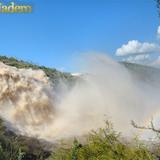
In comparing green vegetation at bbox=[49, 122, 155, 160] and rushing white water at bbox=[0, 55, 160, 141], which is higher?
rushing white water at bbox=[0, 55, 160, 141]

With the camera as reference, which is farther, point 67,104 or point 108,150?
point 67,104

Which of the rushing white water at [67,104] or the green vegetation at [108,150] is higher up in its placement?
the rushing white water at [67,104]

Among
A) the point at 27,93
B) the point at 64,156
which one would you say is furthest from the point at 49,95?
the point at 64,156

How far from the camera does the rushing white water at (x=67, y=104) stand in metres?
50.2

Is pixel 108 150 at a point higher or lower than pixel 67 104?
lower

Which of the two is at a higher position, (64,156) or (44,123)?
(44,123)

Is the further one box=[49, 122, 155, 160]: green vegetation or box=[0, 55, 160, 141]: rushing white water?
box=[0, 55, 160, 141]: rushing white water

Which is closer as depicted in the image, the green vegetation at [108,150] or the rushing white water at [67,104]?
the green vegetation at [108,150]

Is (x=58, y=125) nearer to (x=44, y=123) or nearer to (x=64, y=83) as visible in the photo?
(x=44, y=123)

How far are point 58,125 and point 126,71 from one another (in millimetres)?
19477

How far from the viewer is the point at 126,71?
68375mm

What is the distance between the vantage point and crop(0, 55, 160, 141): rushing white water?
5019 centimetres

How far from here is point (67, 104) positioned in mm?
56375

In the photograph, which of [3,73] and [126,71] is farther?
[126,71]
